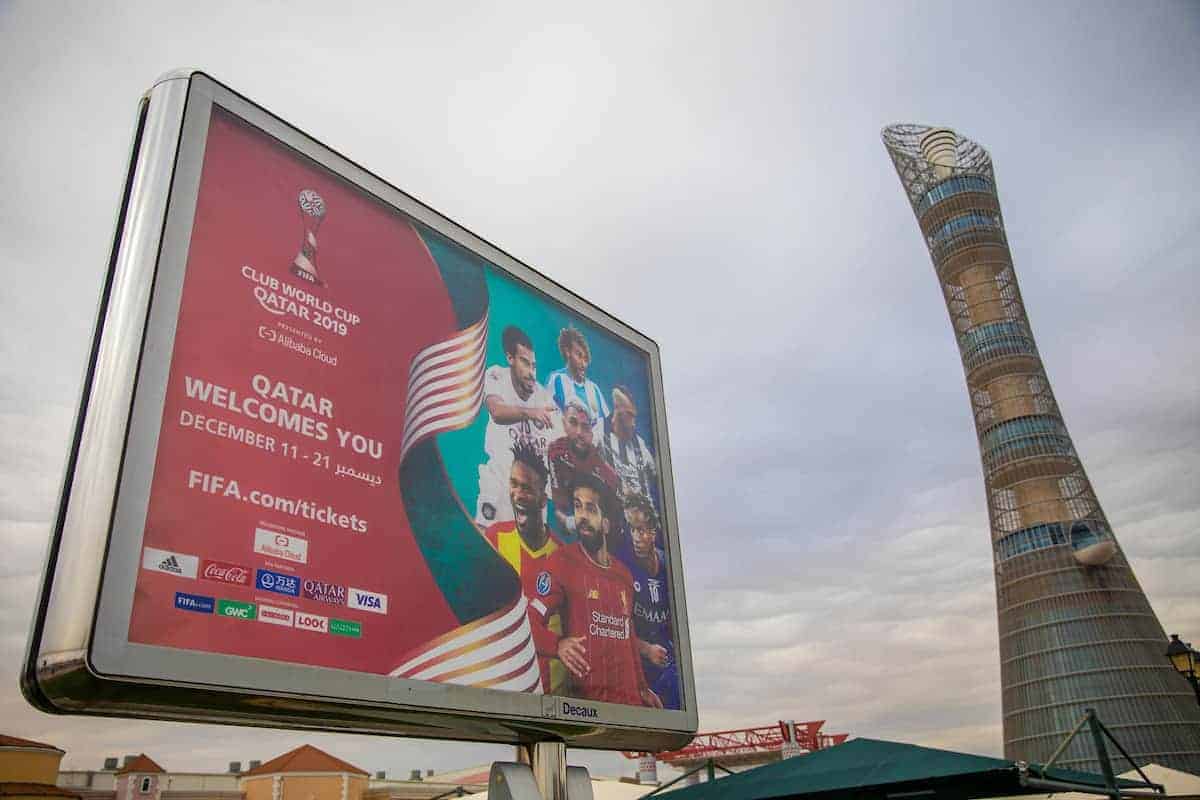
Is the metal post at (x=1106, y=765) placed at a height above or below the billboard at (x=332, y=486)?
below

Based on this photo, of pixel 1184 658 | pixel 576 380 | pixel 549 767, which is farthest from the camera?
pixel 1184 658

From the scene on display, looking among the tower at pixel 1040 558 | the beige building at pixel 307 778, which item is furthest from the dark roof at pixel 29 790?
the tower at pixel 1040 558

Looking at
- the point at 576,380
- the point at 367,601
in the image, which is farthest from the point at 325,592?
the point at 576,380

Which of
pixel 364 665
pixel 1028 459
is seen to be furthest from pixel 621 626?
A: pixel 1028 459

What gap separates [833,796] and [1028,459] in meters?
32.6

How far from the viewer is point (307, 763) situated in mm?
34750

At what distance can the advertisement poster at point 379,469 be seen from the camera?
4.23 meters

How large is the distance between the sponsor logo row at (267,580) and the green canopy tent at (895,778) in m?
3.52

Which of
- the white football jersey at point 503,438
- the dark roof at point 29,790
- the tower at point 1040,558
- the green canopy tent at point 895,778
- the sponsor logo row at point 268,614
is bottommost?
the green canopy tent at point 895,778

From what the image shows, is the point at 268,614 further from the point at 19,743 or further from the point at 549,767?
the point at 19,743

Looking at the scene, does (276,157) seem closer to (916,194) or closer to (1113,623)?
(1113,623)

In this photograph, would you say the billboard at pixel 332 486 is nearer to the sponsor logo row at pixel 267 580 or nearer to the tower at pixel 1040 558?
the sponsor logo row at pixel 267 580

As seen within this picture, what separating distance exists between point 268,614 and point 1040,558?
36615mm

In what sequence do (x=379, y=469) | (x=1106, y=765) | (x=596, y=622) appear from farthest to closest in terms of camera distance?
(x=596, y=622) < (x=1106, y=765) < (x=379, y=469)
